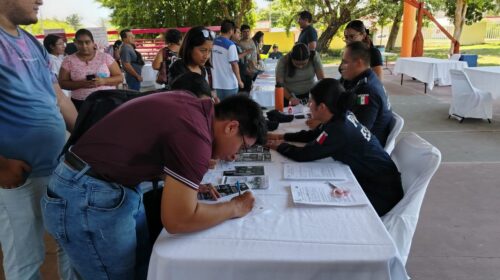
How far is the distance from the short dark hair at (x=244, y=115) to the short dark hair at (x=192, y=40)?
5.20ft

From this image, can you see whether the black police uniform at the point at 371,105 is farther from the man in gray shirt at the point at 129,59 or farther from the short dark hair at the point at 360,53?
the man in gray shirt at the point at 129,59

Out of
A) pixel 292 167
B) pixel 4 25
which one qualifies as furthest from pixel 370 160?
pixel 4 25

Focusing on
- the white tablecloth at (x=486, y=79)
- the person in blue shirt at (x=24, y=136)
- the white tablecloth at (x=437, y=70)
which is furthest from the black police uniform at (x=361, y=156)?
the white tablecloth at (x=437, y=70)

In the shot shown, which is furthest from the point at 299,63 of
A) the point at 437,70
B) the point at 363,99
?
the point at 437,70

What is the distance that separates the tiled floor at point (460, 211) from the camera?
2.06 metres

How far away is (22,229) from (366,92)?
191 centimetres

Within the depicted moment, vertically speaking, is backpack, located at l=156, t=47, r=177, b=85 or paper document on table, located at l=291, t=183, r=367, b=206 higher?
backpack, located at l=156, t=47, r=177, b=85

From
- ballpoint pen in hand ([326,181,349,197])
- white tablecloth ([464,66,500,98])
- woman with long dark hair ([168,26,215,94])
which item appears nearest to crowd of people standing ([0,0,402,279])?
ballpoint pen in hand ([326,181,349,197])

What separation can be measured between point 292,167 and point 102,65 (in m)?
1.94

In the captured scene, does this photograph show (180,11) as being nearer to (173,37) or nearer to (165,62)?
(173,37)

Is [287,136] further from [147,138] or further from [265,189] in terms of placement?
[147,138]

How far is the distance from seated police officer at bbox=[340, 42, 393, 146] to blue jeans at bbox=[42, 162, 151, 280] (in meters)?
1.57

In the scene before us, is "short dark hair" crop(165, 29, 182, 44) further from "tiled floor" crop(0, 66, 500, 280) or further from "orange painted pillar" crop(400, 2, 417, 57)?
"orange painted pillar" crop(400, 2, 417, 57)

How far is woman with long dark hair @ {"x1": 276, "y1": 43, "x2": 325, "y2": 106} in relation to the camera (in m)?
3.65
